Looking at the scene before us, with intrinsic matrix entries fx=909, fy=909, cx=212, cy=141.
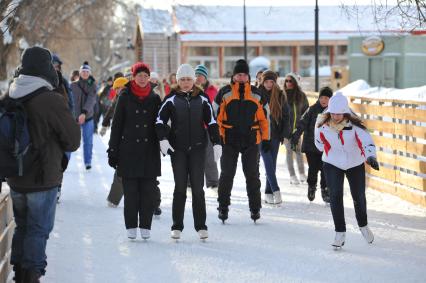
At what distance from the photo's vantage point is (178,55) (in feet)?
172

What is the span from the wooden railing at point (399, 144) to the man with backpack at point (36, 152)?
6.03 m

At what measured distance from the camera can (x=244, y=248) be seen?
8461mm

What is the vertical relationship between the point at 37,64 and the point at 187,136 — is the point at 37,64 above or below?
above

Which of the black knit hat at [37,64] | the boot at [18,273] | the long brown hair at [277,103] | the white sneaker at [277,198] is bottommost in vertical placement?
the white sneaker at [277,198]

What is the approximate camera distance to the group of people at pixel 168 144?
6.37 metres

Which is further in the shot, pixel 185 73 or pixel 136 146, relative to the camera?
pixel 185 73

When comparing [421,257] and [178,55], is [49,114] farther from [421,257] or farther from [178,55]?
[178,55]

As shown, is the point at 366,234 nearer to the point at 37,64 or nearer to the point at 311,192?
the point at 311,192

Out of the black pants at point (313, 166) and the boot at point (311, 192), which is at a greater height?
the black pants at point (313, 166)

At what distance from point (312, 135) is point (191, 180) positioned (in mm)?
2743

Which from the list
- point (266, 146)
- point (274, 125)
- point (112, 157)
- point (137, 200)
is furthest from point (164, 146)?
point (274, 125)

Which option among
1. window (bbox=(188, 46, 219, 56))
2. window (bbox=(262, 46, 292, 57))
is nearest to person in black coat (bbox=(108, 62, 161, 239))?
window (bbox=(188, 46, 219, 56))

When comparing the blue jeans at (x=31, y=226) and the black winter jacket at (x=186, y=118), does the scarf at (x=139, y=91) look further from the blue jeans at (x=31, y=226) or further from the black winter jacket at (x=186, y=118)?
the blue jeans at (x=31, y=226)

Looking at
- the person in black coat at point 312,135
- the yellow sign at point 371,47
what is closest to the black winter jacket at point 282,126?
the person in black coat at point 312,135
